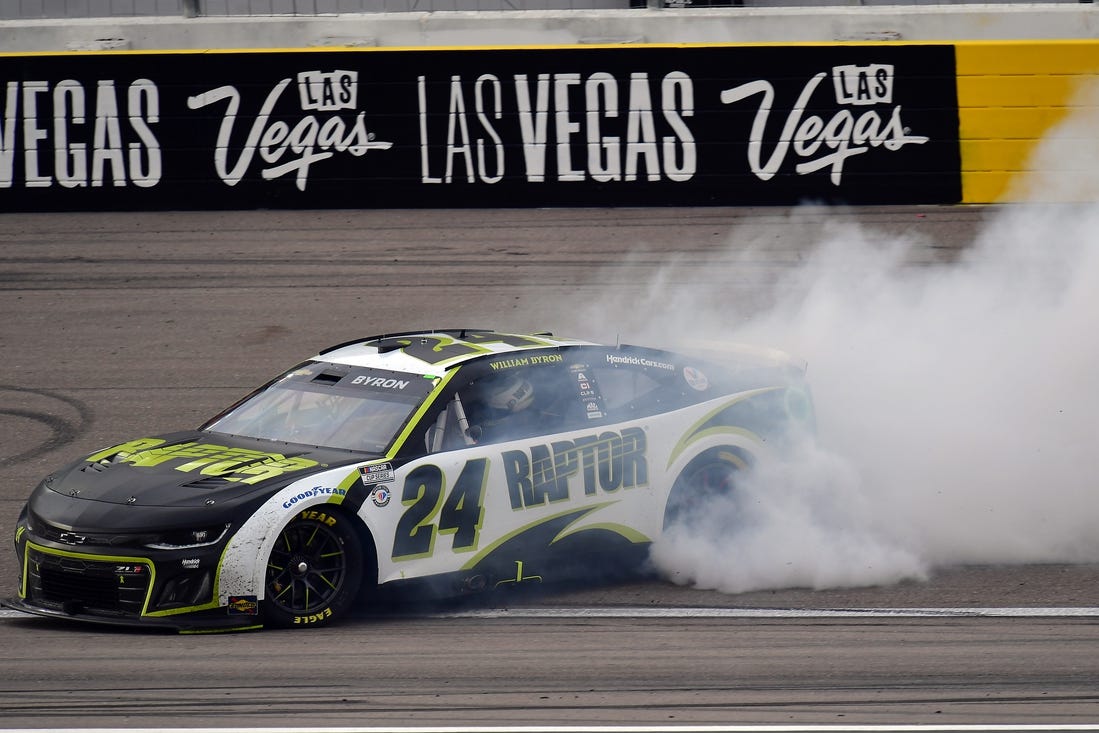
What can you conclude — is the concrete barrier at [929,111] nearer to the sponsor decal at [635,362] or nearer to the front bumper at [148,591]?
the sponsor decal at [635,362]

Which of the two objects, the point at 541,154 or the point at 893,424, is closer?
the point at 893,424

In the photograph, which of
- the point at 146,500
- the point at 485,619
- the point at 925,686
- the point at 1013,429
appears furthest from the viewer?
the point at 1013,429

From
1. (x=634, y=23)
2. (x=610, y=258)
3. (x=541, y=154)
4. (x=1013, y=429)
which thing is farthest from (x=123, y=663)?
(x=634, y=23)

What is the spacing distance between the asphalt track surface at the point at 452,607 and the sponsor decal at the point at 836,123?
0.58m

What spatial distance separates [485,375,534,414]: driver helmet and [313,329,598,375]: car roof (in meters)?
0.19

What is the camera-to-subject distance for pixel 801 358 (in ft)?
31.3

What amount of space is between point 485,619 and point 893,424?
323 cm

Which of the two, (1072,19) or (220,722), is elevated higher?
(1072,19)

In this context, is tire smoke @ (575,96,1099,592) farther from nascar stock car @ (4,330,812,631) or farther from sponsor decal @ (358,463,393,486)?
sponsor decal @ (358,463,393,486)

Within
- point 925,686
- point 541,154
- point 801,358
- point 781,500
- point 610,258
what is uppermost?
point 541,154

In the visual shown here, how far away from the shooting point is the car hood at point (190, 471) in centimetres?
691

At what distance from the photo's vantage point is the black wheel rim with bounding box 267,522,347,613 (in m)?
6.86

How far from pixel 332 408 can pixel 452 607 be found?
1176 millimetres

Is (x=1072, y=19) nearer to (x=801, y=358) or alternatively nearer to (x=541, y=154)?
(x=541, y=154)
